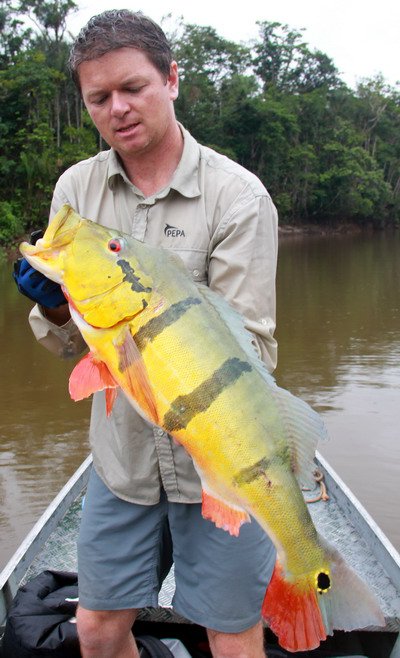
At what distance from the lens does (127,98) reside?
8.19 feet

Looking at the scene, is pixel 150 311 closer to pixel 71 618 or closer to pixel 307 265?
pixel 71 618

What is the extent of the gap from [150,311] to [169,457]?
2.23ft

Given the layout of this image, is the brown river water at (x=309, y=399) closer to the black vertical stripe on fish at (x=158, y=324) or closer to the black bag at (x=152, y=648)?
the black bag at (x=152, y=648)

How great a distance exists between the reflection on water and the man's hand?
4.62 metres

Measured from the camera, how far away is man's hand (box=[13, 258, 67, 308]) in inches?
94.7

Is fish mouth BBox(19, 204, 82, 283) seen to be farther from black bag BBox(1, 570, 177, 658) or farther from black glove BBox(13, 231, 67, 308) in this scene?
black bag BBox(1, 570, 177, 658)

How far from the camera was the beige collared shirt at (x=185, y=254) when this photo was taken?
2.52 metres

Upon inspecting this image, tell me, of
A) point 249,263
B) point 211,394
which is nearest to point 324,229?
point 249,263

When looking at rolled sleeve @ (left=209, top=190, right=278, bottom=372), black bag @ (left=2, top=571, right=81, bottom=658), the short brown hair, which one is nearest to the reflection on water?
black bag @ (left=2, top=571, right=81, bottom=658)

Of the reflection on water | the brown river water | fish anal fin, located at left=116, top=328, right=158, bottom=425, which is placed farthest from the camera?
the reflection on water

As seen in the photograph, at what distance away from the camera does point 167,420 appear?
2.11 metres

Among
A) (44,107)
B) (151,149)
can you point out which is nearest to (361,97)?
(44,107)

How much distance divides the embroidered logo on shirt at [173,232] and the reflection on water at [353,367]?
4441 millimetres

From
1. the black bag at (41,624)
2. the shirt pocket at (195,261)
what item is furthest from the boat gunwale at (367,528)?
the shirt pocket at (195,261)
